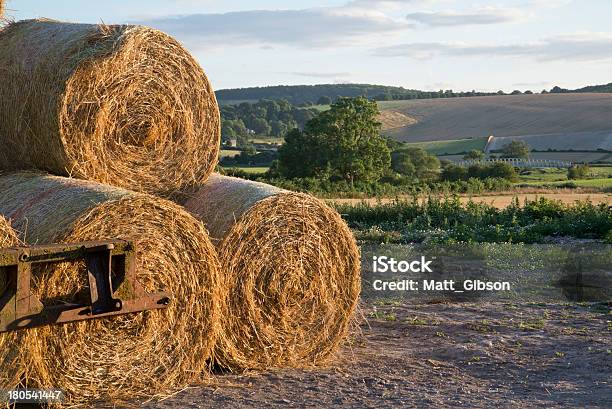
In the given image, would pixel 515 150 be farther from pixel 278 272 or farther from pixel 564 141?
pixel 278 272

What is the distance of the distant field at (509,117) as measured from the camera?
2768 inches

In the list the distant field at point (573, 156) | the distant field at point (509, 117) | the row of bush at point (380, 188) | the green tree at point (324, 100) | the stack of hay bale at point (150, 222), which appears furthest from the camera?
the green tree at point (324, 100)

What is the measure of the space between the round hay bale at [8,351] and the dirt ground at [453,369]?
0.92m

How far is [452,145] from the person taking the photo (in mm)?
68375

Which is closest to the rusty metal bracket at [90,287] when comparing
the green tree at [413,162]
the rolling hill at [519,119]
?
the green tree at [413,162]

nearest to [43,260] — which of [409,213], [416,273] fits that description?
[416,273]

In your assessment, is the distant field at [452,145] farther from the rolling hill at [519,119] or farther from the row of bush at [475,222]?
the row of bush at [475,222]

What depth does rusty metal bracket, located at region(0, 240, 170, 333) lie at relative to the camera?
16.8 feet

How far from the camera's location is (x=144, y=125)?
7.11 metres

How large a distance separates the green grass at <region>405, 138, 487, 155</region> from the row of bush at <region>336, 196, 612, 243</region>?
157 feet

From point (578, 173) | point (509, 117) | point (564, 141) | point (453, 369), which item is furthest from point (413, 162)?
point (453, 369)

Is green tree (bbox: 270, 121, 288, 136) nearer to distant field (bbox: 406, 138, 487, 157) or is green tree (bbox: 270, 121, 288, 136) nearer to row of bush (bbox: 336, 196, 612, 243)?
distant field (bbox: 406, 138, 487, 157)

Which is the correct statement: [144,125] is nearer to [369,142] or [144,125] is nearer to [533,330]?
[533,330]

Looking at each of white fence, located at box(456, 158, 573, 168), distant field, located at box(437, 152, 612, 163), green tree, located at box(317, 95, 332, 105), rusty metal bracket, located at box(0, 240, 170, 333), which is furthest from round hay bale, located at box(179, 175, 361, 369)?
green tree, located at box(317, 95, 332, 105)
